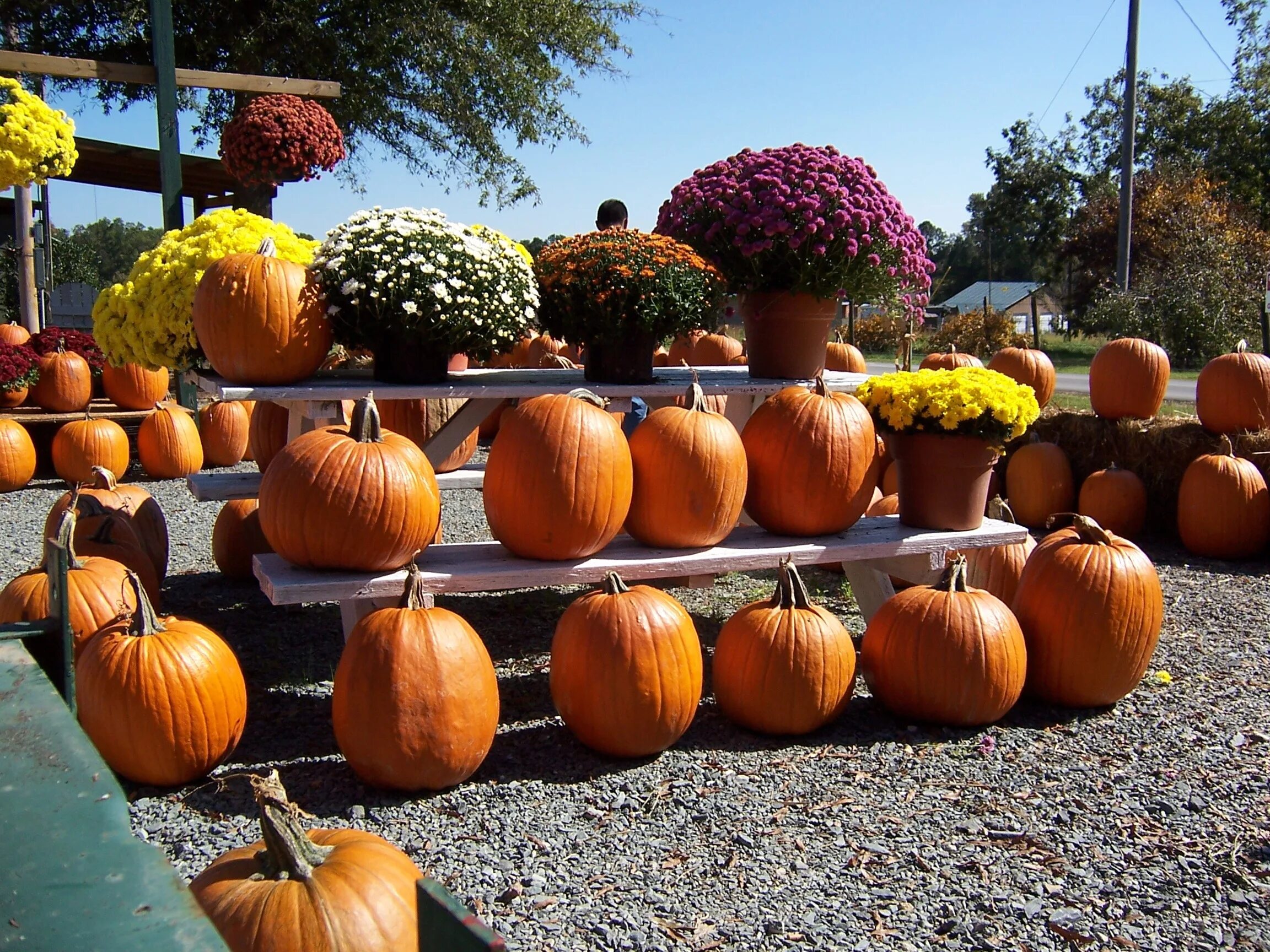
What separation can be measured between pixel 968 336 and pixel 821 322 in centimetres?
A: 1875

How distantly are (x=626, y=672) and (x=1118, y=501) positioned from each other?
4664 millimetres

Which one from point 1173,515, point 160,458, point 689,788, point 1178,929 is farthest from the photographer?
point 160,458

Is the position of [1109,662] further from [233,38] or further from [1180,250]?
[1180,250]

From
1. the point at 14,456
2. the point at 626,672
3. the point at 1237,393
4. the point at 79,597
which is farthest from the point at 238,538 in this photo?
the point at 1237,393

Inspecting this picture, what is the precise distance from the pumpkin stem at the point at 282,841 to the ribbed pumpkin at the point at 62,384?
751 centimetres

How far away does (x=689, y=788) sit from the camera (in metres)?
2.93

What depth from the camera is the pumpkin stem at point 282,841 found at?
1.33 meters

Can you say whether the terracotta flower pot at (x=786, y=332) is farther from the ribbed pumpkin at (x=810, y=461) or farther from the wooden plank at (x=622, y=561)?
the wooden plank at (x=622, y=561)

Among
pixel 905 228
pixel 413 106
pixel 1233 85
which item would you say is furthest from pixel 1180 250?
pixel 905 228

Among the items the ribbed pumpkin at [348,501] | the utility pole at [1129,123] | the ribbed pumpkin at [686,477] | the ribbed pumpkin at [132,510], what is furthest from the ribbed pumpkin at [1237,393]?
the utility pole at [1129,123]

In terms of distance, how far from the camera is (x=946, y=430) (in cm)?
369

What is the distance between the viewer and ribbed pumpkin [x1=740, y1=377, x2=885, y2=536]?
3.58 metres

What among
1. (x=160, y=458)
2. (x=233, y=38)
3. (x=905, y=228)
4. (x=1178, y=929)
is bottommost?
(x=1178, y=929)

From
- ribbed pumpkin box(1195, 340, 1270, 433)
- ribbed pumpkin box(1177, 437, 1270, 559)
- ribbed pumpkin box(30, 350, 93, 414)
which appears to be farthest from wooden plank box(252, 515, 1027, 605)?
ribbed pumpkin box(30, 350, 93, 414)
